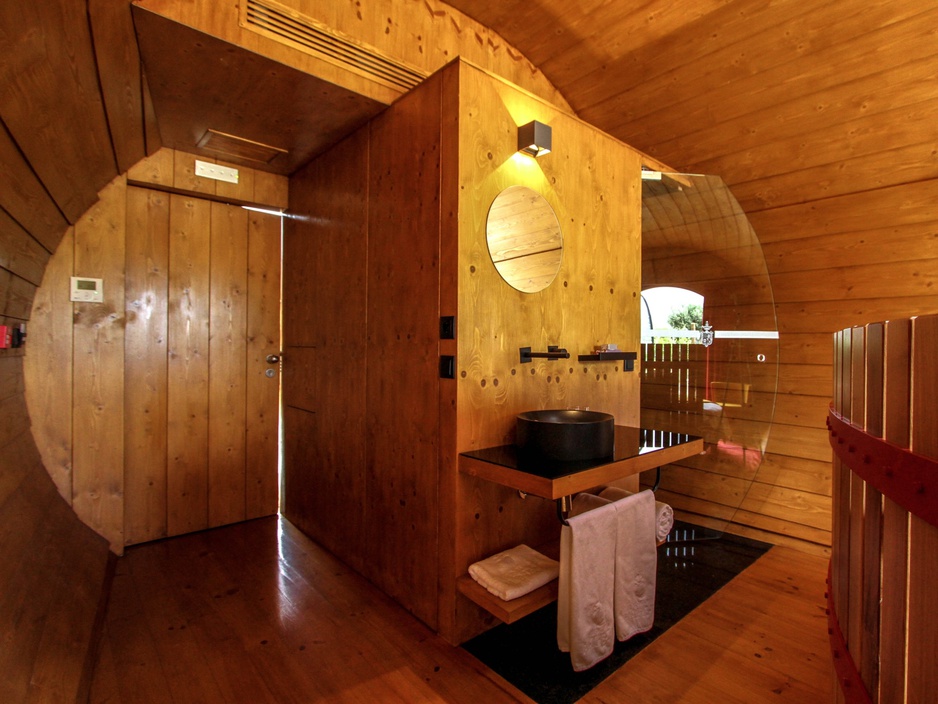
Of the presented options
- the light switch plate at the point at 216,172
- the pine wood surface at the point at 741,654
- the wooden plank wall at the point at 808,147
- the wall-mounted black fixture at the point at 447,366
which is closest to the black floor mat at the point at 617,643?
the pine wood surface at the point at 741,654

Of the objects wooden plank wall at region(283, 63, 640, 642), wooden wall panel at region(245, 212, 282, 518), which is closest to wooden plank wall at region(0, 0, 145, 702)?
wooden wall panel at region(245, 212, 282, 518)

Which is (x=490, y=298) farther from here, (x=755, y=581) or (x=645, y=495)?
(x=755, y=581)

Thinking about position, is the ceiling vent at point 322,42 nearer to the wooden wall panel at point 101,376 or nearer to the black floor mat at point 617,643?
the wooden wall panel at point 101,376

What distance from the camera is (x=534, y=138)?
2.08 m

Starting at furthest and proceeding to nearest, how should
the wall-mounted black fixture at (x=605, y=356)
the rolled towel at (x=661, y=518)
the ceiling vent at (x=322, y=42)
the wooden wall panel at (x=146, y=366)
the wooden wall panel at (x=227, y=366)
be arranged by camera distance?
1. the wooden wall panel at (x=227, y=366)
2. the wooden wall panel at (x=146, y=366)
3. the wall-mounted black fixture at (x=605, y=356)
4. the rolled towel at (x=661, y=518)
5. the ceiling vent at (x=322, y=42)

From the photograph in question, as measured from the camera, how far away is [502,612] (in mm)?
1675

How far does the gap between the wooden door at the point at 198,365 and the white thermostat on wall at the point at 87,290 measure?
0.21 meters

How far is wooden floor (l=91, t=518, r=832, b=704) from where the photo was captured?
1.70m

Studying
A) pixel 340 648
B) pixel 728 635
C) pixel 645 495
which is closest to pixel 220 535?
pixel 340 648

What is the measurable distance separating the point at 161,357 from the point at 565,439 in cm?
245

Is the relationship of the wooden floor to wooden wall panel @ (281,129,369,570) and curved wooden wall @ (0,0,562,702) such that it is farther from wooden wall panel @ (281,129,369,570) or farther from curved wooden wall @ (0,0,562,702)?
wooden wall panel @ (281,129,369,570)

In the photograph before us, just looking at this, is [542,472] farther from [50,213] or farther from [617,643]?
[50,213]

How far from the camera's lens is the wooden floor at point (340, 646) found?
170cm

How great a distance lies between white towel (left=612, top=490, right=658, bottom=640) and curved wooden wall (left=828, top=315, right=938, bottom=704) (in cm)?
77
